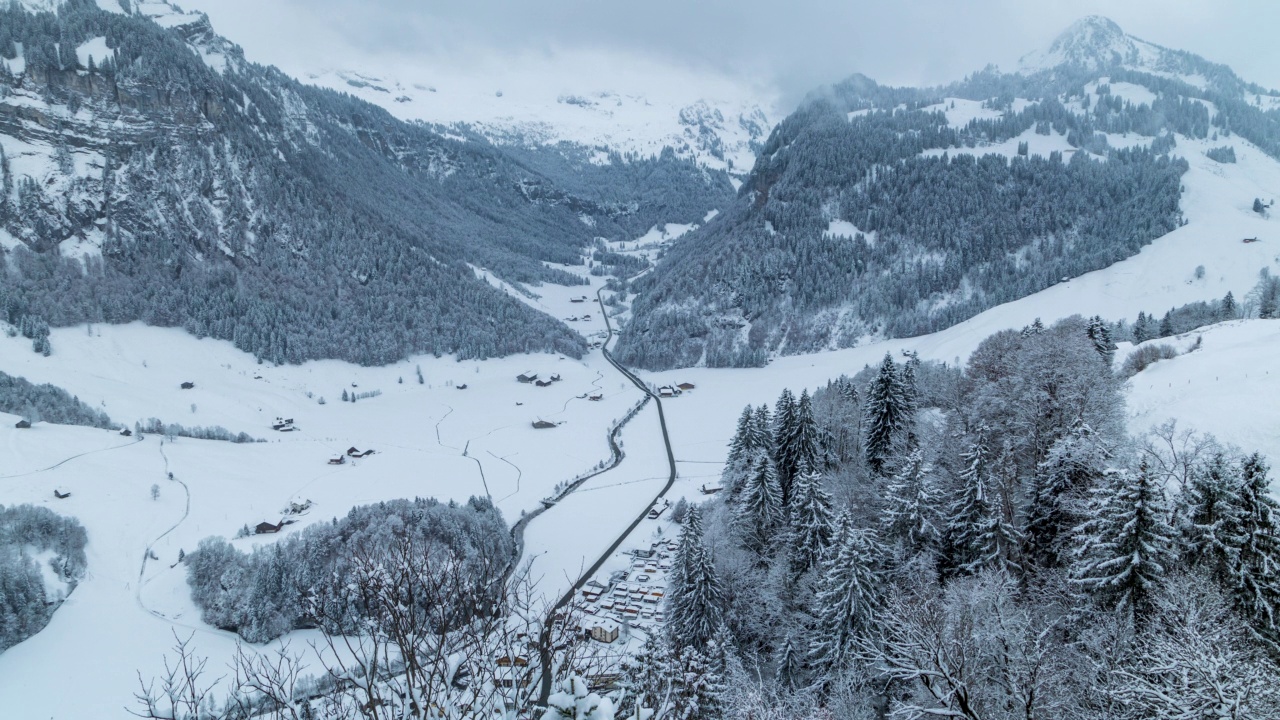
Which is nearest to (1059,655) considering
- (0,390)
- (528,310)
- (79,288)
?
(0,390)

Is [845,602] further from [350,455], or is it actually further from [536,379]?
[536,379]

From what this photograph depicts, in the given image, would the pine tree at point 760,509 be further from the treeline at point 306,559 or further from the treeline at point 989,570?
the treeline at point 306,559

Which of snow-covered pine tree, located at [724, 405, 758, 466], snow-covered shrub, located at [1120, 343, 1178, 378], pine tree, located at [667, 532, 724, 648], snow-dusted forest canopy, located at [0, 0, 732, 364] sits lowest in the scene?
pine tree, located at [667, 532, 724, 648]

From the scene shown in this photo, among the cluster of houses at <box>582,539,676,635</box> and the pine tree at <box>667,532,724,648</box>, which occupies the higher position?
the pine tree at <box>667,532,724,648</box>

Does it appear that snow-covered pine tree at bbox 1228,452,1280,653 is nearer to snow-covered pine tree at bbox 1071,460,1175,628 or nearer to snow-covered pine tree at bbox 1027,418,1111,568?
snow-covered pine tree at bbox 1071,460,1175,628

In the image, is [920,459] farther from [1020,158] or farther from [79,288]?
[1020,158]

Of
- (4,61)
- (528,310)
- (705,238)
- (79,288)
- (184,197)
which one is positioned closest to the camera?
(79,288)

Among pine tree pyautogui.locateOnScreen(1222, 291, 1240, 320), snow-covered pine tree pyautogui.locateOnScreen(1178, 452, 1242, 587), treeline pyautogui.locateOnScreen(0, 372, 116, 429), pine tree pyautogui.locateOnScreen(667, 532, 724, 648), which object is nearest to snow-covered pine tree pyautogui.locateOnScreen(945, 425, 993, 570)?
snow-covered pine tree pyautogui.locateOnScreen(1178, 452, 1242, 587)

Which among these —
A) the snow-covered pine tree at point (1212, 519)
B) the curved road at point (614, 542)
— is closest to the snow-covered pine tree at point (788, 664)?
the curved road at point (614, 542)
